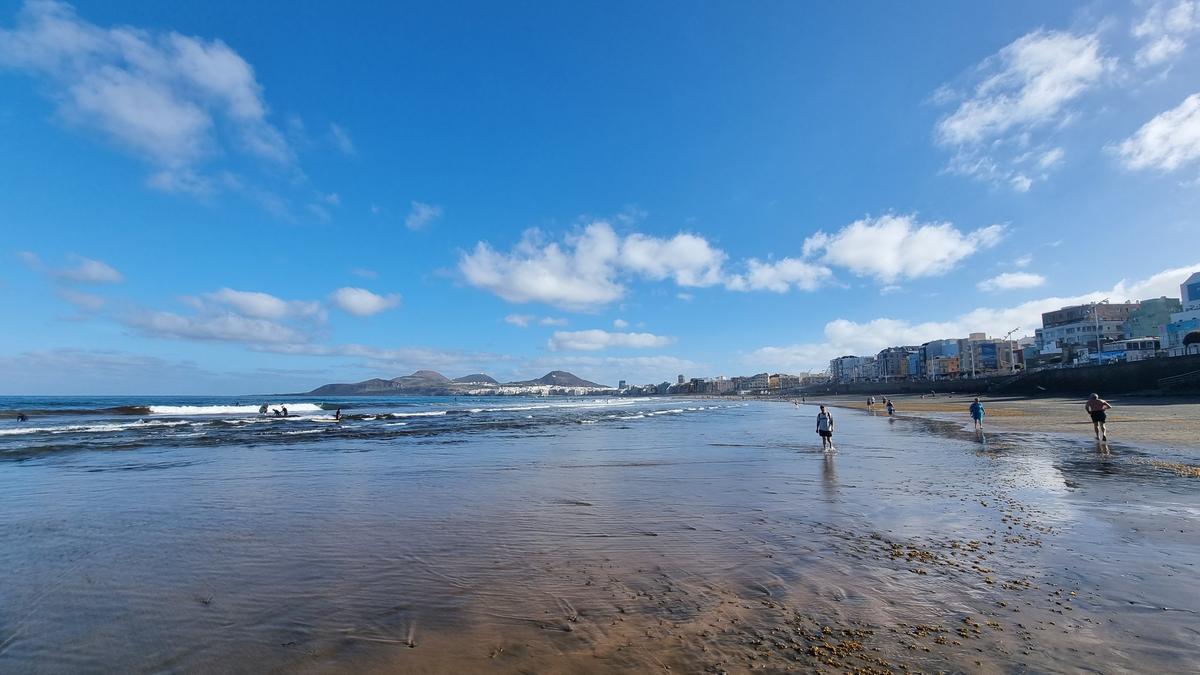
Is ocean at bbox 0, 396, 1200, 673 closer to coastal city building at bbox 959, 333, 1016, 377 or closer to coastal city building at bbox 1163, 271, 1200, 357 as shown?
coastal city building at bbox 1163, 271, 1200, 357

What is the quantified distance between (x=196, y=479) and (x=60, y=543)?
6.73m

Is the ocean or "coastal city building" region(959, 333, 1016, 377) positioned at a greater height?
"coastal city building" region(959, 333, 1016, 377)

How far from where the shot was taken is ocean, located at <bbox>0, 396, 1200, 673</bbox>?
427cm

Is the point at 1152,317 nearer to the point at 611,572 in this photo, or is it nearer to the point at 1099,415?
the point at 1099,415

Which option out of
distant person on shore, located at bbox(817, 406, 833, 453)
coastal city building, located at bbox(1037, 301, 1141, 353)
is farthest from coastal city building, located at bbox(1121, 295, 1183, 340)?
distant person on shore, located at bbox(817, 406, 833, 453)

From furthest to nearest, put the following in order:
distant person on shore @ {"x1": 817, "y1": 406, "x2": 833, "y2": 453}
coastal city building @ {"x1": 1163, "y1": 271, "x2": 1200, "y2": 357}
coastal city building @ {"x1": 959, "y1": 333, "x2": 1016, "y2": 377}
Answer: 1. coastal city building @ {"x1": 959, "y1": 333, "x2": 1016, "y2": 377}
2. coastal city building @ {"x1": 1163, "y1": 271, "x2": 1200, "y2": 357}
3. distant person on shore @ {"x1": 817, "y1": 406, "x2": 833, "y2": 453}

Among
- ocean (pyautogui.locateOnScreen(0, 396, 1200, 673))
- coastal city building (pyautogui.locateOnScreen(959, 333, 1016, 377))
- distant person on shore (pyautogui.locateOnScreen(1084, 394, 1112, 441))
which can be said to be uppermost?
coastal city building (pyautogui.locateOnScreen(959, 333, 1016, 377))

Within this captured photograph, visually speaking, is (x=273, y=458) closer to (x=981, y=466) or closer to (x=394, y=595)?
(x=394, y=595)

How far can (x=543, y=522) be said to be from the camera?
891 cm

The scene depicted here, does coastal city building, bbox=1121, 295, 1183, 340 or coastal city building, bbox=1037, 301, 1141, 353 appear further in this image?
coastal city building, bbox=1037, 301, 1141, 353

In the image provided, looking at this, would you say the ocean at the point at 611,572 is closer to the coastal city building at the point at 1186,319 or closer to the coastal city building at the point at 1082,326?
the coastal city building at the point at 1186,319

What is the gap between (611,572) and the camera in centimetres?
629

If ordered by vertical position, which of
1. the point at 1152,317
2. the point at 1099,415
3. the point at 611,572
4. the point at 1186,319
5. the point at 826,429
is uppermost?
the point at 1152,317


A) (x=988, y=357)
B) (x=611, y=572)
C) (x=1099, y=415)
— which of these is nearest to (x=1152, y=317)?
(x=988, y=357)
